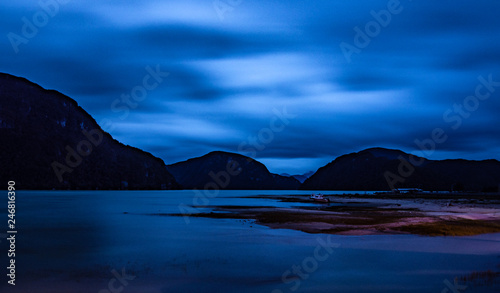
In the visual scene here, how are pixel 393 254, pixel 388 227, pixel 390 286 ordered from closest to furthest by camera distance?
1. pixel 390 286
2. pixel 393 254
3. pixel 388 227

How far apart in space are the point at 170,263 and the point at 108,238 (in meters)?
14.0

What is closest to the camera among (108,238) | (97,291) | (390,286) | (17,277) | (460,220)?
(97,291)

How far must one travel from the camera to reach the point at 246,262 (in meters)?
23.7

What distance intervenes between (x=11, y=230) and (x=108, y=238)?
11631mm

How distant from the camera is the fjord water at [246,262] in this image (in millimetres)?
18297

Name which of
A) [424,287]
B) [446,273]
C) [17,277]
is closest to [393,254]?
[446,273]

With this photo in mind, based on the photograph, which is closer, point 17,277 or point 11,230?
point 17,277

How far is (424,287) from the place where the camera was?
59.0 ft

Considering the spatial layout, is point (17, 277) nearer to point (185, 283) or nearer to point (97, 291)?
point (97, 291)

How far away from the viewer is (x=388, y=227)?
3844cm

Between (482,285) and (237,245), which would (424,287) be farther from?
(237,245)

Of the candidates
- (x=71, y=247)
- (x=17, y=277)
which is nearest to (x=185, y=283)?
(x=17, y=277)

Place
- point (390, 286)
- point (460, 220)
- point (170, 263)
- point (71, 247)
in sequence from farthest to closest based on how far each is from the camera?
1. point (460, 220)
2. point (71, 247)
3. point (170, 263)
4. point (390, 286)

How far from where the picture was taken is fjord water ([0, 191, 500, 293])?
60.0ft
